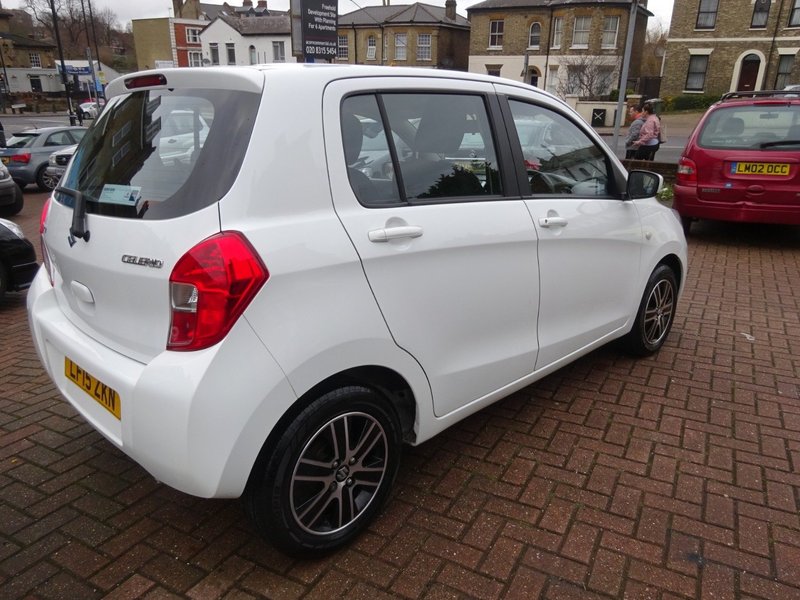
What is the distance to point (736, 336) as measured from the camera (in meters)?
4.72

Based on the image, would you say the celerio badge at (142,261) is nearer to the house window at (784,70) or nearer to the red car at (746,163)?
the red car at (746,163)

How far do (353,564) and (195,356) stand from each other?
1053 mm

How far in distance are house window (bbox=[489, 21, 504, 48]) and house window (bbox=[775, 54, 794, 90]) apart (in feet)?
65.7

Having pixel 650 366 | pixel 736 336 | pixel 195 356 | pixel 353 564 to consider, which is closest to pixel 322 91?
pixel 195 356

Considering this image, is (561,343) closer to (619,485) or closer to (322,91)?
(619,485)

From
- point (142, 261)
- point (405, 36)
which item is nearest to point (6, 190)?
point (142, 261)

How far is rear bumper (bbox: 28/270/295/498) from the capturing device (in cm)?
184

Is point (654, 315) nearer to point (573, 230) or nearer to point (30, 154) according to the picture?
point (573, 230)

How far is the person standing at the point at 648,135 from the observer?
37.4 ft

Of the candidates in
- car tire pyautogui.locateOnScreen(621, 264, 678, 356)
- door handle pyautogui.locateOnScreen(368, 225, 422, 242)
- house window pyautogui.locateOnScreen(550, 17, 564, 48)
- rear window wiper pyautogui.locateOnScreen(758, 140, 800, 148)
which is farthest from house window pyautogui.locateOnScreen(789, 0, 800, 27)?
door handle pyautogui.locateOnScreen(368, 225, 422, 242)

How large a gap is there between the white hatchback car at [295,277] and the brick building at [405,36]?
2005 inches

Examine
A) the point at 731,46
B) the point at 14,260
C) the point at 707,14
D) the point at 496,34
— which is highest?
the point at 707,14

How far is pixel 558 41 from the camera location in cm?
4500

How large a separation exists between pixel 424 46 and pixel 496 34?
7049mm
